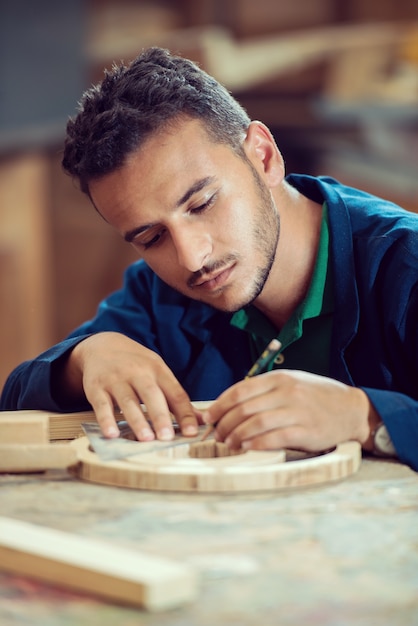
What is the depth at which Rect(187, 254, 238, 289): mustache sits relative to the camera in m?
1.81

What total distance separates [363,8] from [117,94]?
3297 millimetres

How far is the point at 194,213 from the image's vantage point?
1788 mm

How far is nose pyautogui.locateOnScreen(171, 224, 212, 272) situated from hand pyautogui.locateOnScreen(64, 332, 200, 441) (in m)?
0.17

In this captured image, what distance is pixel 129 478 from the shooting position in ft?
4.47

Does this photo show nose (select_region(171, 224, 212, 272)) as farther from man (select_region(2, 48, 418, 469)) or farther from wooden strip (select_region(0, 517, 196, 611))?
wooden strip (select_region(0, 517, 196, 611))

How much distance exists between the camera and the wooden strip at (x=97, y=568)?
0.95 meters

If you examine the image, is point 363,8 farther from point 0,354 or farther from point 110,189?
point 110,189

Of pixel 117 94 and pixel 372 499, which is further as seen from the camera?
pixel 117 94

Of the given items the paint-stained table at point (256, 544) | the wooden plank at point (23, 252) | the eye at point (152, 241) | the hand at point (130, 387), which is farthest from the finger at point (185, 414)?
the wooden plank at point (23, 252)

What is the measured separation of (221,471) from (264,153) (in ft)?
2.84

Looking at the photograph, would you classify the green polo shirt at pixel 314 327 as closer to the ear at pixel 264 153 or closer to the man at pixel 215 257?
the man at pixel 215 257

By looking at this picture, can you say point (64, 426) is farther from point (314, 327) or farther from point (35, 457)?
point (314, 327)

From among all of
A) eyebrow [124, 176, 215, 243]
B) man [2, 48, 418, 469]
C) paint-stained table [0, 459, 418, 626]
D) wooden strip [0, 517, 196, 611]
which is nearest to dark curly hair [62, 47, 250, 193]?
man [2, 48, 418, 469]

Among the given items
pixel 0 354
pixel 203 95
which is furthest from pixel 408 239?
pixel 0 354
